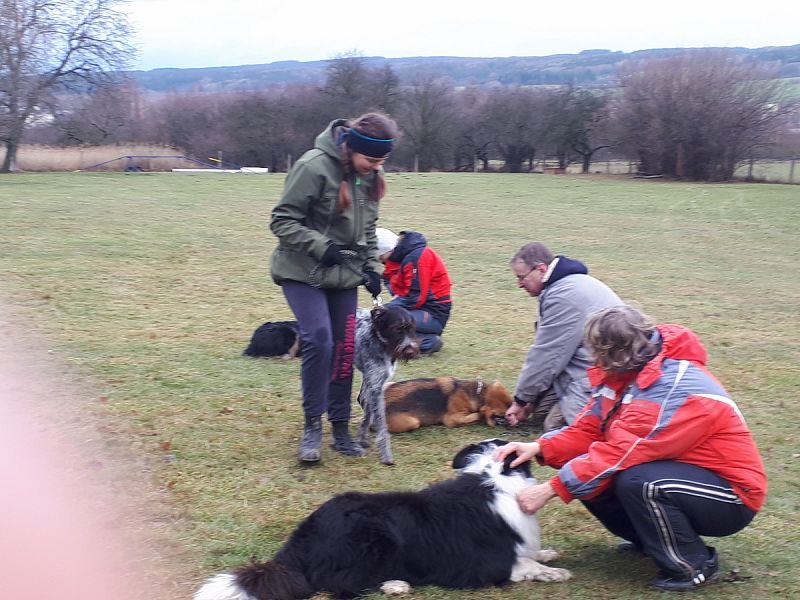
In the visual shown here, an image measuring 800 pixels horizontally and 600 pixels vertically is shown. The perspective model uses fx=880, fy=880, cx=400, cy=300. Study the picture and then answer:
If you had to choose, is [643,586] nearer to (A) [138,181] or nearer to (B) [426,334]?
(B) [426,334]

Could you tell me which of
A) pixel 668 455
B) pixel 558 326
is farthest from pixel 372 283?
pixel 668 455

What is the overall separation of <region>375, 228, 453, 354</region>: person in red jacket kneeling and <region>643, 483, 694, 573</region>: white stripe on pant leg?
454 cm

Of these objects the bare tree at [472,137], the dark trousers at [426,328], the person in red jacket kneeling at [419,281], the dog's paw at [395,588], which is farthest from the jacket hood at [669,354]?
the bare tree at [472,137]

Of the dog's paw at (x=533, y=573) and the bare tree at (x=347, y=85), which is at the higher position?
the bare tree at (x=347, y=85)

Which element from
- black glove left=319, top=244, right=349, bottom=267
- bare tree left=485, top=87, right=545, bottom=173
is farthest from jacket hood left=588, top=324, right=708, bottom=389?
bare tree left=485, top=87, right=545, bottom=173

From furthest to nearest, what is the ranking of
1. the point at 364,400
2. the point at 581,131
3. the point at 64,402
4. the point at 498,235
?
the point at 581,131
the point at 498,235
the point at 64,402
the point at 364,400

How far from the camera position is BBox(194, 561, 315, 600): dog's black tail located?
3.71 meters

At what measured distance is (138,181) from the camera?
35.6 metres

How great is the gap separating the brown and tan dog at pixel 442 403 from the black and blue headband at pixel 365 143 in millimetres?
2011

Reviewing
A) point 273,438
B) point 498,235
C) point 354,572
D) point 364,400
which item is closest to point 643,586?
point 354,572

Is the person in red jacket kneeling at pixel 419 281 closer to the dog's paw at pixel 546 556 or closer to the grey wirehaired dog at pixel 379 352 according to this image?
the grey wirehaired dog at pixel 379 352

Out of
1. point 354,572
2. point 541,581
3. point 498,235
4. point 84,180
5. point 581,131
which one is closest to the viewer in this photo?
point 354,572

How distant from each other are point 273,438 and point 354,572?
2.41 m

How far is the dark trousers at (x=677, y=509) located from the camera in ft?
12.8
